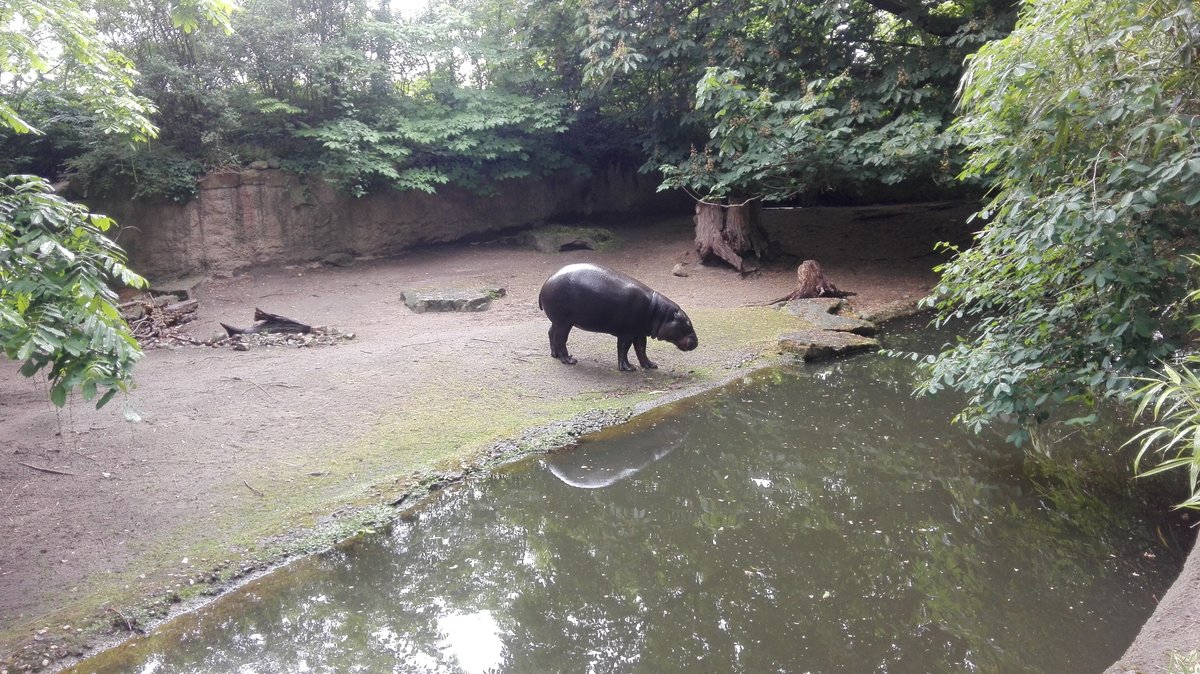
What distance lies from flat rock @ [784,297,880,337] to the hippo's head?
2.17 metres

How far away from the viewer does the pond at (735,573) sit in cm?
349

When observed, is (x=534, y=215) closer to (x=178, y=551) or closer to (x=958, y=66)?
(x=958, y=66)

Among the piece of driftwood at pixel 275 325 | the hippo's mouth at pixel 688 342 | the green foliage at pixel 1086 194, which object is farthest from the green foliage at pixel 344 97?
the green foliage at pixel 1086 194

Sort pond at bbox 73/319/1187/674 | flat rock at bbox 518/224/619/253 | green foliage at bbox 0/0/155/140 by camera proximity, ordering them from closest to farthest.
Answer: pond at bbox 73/319/1187/674, green foliage at bbox 0/0/155/140, flat rock at bbox 518/224/619/253

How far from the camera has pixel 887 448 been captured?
563 centimetres

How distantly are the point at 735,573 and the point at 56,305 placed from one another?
11.7 feet

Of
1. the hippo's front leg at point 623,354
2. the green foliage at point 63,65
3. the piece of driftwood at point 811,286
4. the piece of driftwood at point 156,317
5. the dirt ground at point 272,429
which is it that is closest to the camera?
the dirt ground at point 272,429

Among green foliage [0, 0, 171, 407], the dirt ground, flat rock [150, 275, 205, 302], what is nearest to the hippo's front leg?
the dirt ground

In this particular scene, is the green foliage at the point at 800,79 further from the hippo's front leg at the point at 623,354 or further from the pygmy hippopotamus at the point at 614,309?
the hippo's front leg at the point at 623,354

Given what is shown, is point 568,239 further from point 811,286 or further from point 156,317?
point 156,317

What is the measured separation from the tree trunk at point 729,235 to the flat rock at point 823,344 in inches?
169

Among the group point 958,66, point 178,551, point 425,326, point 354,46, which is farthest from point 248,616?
point 354,46

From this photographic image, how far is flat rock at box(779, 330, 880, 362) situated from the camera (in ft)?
26.2

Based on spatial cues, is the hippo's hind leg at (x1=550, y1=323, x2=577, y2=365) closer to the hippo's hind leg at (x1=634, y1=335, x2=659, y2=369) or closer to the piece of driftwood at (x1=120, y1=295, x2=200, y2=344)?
the hippo's hind leg at (x1=634, y1=335, x2=659, y2=369)
